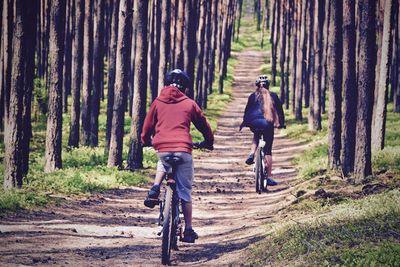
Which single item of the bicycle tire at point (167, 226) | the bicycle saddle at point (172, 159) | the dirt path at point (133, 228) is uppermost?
the bicycle saddle at point (172, 159)

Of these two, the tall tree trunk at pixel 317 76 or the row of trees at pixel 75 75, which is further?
the tall tree trunk at pixel 317 76

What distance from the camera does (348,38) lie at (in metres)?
15.3

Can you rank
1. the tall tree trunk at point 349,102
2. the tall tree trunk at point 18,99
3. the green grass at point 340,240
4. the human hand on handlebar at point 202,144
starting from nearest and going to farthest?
the green grass at point 340,240
the human hand on handlebar at point 202,144
the tall tree trunk at point 18,99
the tall tree trunk at point 349,102

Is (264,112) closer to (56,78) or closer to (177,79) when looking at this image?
(56,78)

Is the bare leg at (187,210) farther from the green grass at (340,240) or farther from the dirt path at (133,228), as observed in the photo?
the green grass at (340,240)

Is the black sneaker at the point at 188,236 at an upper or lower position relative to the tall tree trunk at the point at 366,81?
lower

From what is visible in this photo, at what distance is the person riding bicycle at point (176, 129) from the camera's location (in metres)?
7.49

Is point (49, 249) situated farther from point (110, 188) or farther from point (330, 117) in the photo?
point (330, 117)

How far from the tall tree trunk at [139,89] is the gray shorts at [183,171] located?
33.4ft

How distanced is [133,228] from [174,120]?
368 centimetres

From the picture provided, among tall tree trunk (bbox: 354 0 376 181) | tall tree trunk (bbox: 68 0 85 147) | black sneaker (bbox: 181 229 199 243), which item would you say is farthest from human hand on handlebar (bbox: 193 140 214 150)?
tall tree trunk (bbox: 68 0 85 147)

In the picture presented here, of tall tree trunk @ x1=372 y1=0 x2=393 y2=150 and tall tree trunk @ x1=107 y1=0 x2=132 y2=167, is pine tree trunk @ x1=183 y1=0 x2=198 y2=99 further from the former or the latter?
tall tree trunk @ x1=372 y1=0 x2=393 y2=150

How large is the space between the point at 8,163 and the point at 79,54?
38.3 feet

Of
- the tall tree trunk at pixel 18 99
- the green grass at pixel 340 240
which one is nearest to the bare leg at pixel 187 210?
the green grass at pixel 340 240
